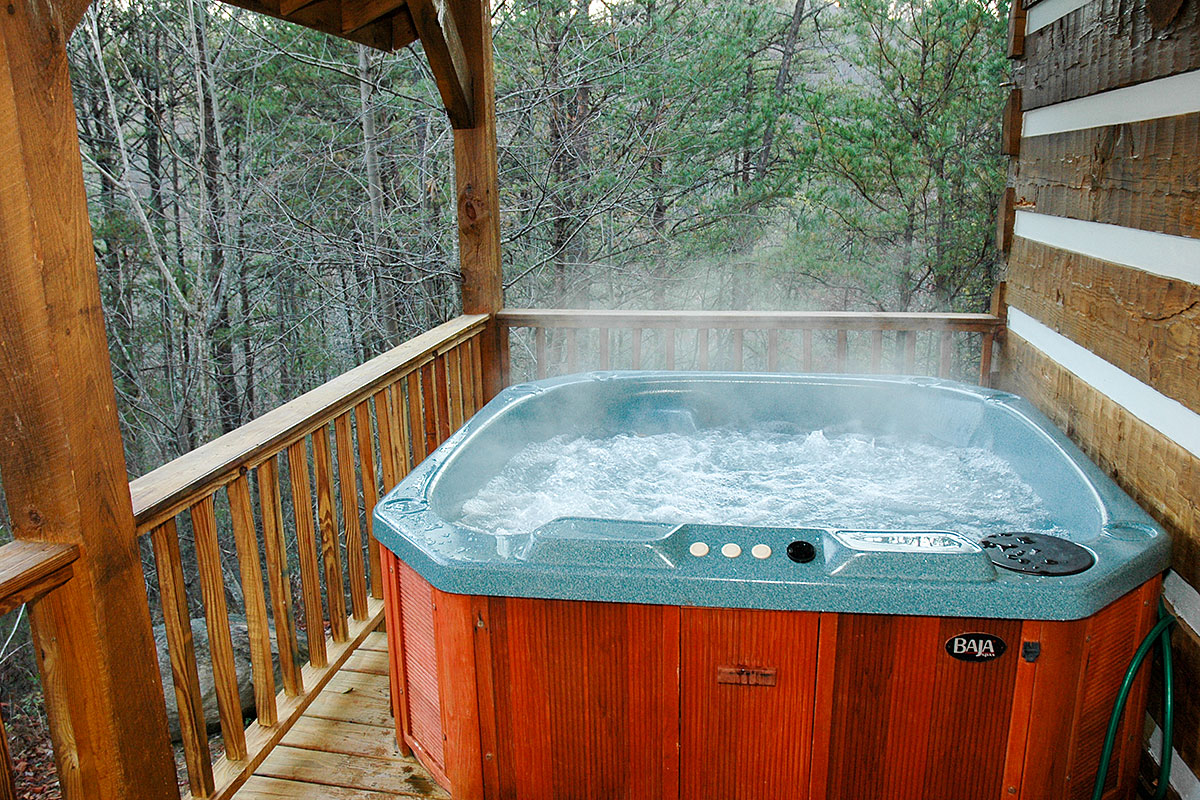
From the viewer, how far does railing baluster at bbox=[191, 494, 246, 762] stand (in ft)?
5.61

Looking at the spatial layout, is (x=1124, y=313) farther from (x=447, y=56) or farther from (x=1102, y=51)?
(x=447, y=56)

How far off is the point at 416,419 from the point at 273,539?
40.5 inches

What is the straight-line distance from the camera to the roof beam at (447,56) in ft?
8.93

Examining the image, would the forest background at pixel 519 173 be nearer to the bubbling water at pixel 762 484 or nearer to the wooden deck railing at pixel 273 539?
the bubbling water at pixel 762 484

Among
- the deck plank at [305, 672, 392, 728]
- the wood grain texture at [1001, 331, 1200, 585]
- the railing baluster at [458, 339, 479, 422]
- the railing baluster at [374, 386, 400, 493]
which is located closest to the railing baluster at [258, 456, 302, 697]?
the deck plank at [305, 672, 392, 728]

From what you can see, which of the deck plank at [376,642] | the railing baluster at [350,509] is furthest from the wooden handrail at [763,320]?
the deck plank at [376,642]

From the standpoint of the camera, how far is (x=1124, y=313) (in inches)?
81.1

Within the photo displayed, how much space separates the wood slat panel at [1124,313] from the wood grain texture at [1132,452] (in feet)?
0.39

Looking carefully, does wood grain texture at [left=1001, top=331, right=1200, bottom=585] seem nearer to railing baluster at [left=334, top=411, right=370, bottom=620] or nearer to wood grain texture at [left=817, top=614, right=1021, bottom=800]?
wood grain texture at [left=817, top=614, right=1021, bottom=800]

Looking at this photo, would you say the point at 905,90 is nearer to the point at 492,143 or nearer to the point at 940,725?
the point at 492,143

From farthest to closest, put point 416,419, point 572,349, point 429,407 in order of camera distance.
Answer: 1. point 572,349
2. point 429,407
3. point 416,419

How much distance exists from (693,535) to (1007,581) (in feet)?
1.95

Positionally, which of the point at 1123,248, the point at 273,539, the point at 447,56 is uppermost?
the point at 447,56

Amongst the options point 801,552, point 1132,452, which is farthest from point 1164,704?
point 801,552
